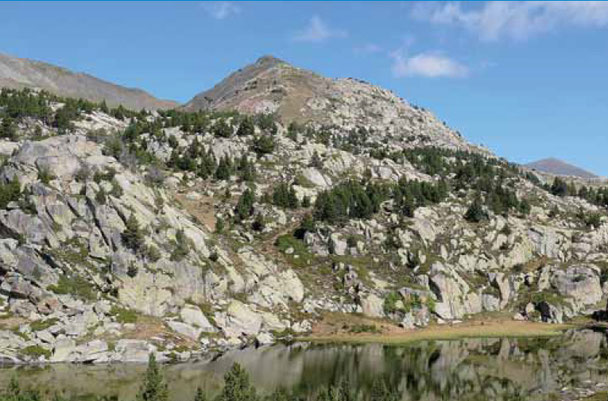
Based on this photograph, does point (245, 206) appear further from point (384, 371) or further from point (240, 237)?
point (384, 371)

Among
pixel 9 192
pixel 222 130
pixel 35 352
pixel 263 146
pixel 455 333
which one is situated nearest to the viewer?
pixel 35 352

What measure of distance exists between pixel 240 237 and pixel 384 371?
61.3 metres

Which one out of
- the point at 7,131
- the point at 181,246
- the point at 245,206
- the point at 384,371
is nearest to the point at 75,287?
the point at 181,246

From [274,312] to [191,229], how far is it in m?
23.1

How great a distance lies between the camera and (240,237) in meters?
132

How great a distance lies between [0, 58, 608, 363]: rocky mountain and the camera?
90625 mm

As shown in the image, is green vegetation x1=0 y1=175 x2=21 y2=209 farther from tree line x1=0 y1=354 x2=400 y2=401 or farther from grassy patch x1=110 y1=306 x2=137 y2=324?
tree line x1=0 y1=354 x2=400 y2=401

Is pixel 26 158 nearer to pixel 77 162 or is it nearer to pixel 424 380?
pixel 77 162

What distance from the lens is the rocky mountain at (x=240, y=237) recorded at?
90.6 metres

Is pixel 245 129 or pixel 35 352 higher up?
pixel 245 129

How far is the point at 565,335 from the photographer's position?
384ft

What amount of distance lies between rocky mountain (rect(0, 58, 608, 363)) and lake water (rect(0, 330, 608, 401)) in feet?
32.0

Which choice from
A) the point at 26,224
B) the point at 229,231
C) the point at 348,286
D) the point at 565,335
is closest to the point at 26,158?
the point at 26,224

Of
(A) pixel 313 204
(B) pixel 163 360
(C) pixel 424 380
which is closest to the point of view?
(C) pixel 424 380
